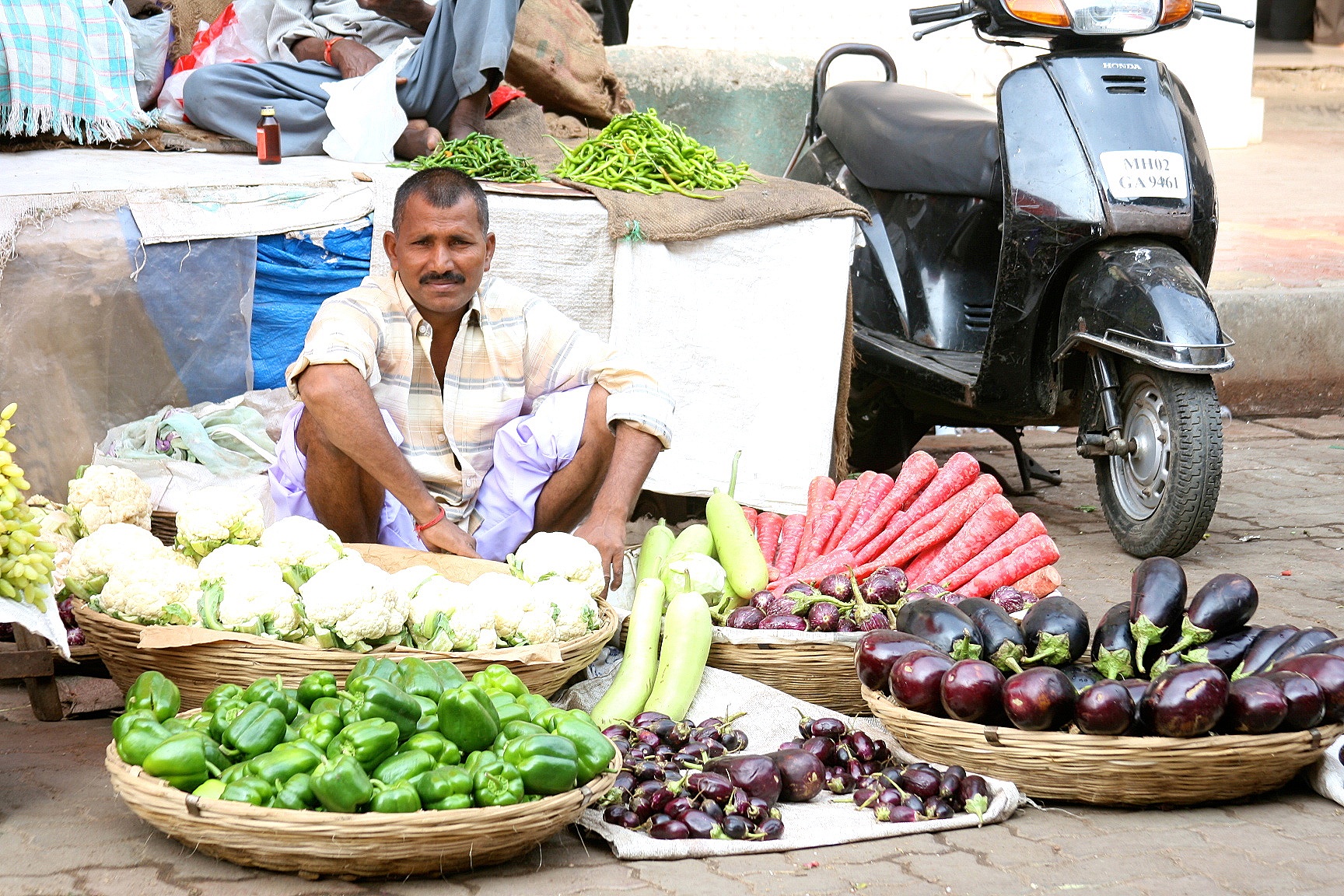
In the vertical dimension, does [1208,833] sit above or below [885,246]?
below

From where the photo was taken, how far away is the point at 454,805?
2.24m

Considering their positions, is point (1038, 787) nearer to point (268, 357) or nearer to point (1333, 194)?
point (268, 357)

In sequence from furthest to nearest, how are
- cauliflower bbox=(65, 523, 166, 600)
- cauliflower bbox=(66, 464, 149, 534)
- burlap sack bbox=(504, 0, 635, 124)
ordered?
burlap sack bbox=(504, 0, 635, 124) < cauliflower bbox=(66, 464, 149, 534) < cauliflower bbox=(65, 523, 166, 600)

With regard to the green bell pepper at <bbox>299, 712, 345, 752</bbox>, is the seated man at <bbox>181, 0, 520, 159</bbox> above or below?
above

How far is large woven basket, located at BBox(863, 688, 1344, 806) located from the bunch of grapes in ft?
5.66

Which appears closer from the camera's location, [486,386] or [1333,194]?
[486,386]

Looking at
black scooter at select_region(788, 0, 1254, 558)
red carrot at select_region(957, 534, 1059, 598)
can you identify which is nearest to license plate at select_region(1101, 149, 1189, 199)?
black scooter at select_region(788, 0, 1254, 558)

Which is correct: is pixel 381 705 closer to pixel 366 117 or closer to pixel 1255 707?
pixel 1255 707

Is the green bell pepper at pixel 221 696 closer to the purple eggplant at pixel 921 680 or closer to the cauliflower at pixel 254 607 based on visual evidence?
the cauliflower at pixel 254 607

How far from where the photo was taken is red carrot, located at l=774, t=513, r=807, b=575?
385cm

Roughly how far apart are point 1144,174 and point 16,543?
3.54m

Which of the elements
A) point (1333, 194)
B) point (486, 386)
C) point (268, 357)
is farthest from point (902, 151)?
point (1333, 194)

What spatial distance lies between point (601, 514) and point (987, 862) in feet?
4.76

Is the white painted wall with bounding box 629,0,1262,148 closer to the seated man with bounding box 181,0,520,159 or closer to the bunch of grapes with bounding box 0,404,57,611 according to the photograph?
the seated man with bounding box 181,0,520,159
